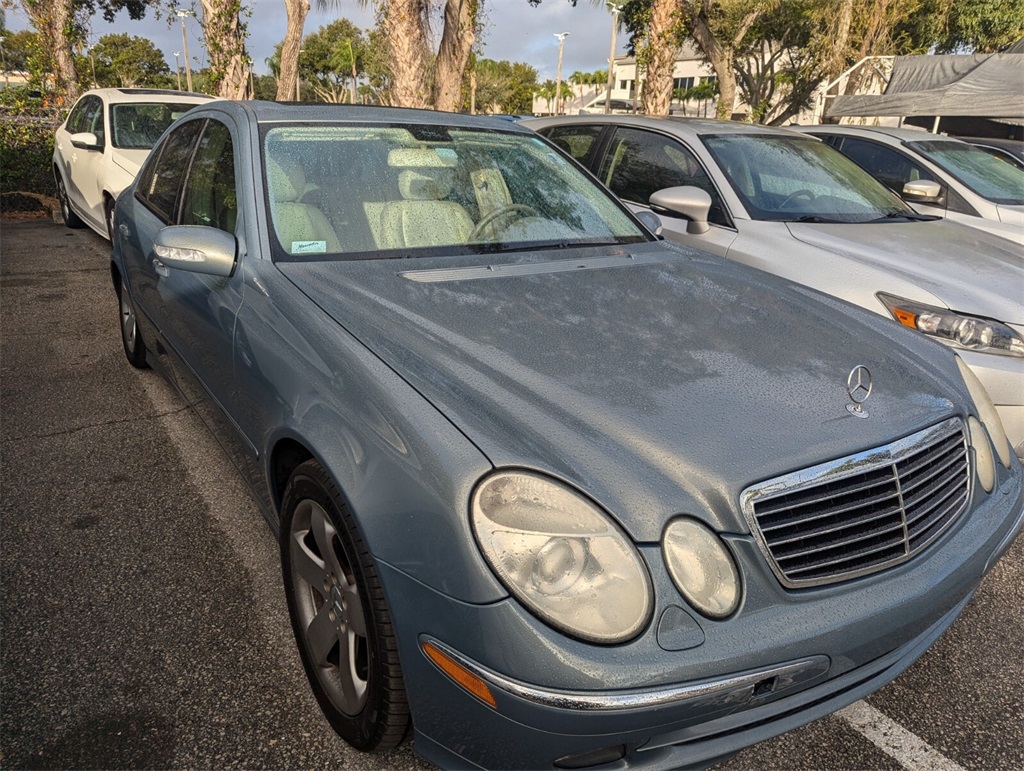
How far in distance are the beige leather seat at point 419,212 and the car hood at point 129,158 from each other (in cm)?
468

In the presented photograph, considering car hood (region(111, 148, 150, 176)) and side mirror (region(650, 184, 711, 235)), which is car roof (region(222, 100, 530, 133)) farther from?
car hood (region(111, 148, 150, 176))

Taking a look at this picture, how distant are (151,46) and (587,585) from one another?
237 ft

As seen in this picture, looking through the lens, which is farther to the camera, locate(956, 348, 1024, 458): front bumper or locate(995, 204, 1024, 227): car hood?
locate(995, 204, 1024, 227): car hood

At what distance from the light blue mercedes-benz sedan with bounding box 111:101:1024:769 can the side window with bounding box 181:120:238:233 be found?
A: 0.06 m

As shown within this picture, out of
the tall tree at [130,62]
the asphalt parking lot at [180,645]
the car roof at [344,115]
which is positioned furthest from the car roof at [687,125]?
the tall tree at [130,62]

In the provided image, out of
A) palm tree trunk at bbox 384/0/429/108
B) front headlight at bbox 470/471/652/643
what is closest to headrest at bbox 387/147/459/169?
front headlight at bbox 470/471/652/643

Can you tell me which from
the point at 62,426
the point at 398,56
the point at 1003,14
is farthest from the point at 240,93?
the point at 1003,14

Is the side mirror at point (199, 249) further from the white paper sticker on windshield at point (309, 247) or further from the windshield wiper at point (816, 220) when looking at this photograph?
the windshield wiper at point (816, 220)

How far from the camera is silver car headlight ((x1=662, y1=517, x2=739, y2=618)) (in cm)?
149

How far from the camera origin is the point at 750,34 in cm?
3178

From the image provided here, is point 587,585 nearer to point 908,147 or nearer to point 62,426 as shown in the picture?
point 62,426

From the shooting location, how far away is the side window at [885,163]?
6.77 metres

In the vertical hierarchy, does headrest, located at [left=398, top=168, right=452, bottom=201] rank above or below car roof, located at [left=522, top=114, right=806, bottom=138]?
below

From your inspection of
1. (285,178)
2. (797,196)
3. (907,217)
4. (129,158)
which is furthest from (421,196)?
(129,158)
